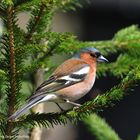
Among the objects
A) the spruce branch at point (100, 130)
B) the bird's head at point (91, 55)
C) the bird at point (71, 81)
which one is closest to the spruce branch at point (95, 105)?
the spruce branch at point (100, 130)

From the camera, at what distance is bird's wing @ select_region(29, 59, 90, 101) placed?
4132mm

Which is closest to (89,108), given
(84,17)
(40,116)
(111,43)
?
(40,116)

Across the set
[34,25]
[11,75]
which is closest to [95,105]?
[11,75]

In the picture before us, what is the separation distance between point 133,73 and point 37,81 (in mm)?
1447

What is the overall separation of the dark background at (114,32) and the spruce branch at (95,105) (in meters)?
7.57

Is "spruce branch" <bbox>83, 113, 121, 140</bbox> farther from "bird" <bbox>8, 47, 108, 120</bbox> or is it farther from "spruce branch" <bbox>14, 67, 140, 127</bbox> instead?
"spruce branch" <bbox>14, 67, 140, 127</bbox>

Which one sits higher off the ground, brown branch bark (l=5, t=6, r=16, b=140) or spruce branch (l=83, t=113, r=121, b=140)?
brown branch bark (l=5, t=6, r=16, b=140)

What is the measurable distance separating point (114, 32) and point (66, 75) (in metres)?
7.24

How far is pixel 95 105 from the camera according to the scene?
118 inches

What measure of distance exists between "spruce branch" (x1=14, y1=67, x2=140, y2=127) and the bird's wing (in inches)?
30.4

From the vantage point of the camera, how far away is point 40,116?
10.4ft

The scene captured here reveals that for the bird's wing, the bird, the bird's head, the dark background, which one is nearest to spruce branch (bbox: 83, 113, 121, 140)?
the bird

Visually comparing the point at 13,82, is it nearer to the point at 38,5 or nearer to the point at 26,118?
the point at 26,118

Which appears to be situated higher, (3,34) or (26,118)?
(3,34)
